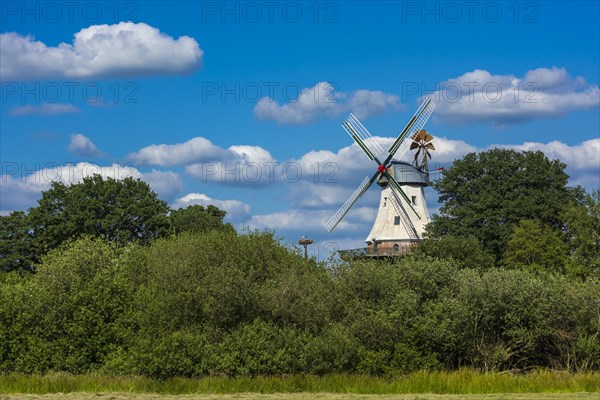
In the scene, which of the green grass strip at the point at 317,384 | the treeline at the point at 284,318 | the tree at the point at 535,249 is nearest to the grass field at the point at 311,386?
the green grass strip at the point at 317,384

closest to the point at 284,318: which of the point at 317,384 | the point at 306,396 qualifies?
the point at 317,384

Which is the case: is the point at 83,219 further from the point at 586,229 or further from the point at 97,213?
the point at 586,229

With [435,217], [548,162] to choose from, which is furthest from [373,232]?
[548,162]

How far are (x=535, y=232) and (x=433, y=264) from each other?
106 ft

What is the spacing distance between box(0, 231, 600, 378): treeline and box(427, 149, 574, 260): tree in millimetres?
37096

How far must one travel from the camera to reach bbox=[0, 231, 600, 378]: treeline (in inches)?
1786

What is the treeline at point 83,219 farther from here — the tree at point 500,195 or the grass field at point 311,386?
the grass field at point 311,386

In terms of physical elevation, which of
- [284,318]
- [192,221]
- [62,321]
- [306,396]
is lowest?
[306,396]

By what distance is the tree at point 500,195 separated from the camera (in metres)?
87.9

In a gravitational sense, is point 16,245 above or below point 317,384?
above

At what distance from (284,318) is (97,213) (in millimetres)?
51189

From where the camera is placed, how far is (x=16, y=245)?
96.2 m

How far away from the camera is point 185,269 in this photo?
4853 cm

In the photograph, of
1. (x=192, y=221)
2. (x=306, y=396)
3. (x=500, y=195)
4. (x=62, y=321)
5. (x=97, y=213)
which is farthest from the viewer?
(x=192, y=221)
